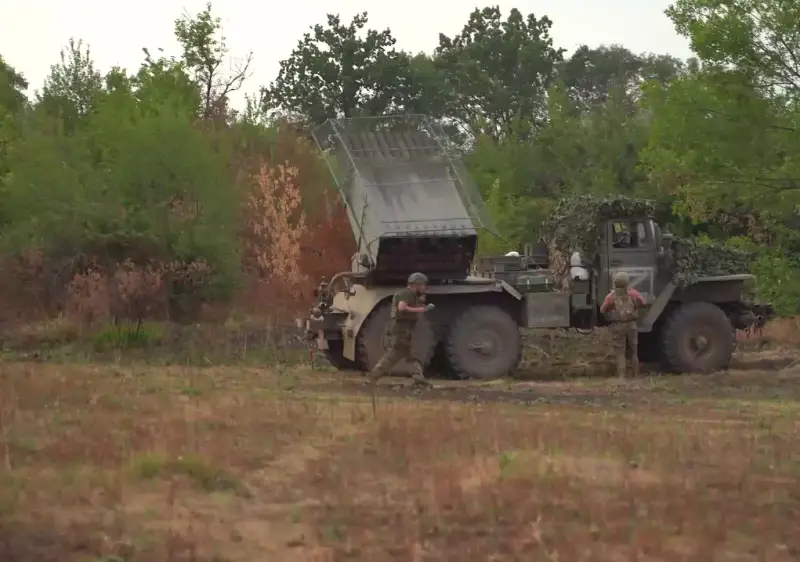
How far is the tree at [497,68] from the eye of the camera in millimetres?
50688

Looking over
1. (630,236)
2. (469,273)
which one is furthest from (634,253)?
(469,273)

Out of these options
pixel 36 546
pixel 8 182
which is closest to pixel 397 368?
pixel 36 546

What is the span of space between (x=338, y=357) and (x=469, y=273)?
2.36 m

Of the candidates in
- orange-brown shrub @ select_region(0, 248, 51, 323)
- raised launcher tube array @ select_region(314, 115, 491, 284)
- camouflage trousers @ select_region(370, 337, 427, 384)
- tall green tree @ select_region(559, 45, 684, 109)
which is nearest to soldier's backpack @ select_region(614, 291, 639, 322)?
raised launcher tube array @ select_region(314, 115, 491, 284)

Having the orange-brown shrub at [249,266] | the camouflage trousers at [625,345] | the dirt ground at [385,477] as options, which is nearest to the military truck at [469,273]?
the camouflage trousers at [625,345]

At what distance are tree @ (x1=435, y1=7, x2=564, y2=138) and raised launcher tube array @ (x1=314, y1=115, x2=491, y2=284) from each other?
31.7 metres

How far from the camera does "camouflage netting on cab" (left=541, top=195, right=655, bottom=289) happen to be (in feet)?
52.9

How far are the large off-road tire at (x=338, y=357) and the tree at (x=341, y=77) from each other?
30.3 meters

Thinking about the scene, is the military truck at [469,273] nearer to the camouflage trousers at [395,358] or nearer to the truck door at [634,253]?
the truck door at [634,253]

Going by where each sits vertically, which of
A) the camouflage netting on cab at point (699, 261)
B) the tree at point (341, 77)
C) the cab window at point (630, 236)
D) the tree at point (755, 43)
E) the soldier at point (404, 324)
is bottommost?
the soldier at point (404, 324)

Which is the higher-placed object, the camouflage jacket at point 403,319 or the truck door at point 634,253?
the truck door at point 634,253

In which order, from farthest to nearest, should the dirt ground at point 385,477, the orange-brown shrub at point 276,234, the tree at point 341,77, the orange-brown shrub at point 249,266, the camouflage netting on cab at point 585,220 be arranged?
the tree at point 341,77, the orange-brown shrub at point 276,234, the orange-brown shrub at point 249,266, the camouflage netting on cab at point 585,220, the dirt ground at point 385,477

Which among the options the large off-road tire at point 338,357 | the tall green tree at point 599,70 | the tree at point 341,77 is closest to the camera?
the large off-road tire at point 338,357

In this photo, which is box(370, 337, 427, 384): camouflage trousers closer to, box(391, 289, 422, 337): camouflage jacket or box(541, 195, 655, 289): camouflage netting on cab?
box(391, 289, 422, 337): camouflage jacket
